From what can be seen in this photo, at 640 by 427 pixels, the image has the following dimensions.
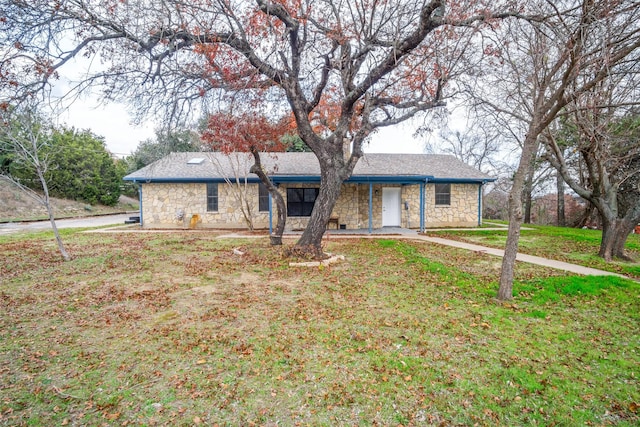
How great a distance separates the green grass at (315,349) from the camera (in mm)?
2541

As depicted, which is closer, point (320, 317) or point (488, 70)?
point (320, 317)

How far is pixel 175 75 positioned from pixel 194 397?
5.94 m

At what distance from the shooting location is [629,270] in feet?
23.4

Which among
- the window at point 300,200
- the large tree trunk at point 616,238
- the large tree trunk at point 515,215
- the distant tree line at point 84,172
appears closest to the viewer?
the large tree trunk at point 515,215

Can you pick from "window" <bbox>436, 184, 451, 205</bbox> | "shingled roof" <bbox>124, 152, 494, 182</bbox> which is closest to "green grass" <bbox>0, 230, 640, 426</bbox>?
"shingled roof" <bbox>124, 152, 494, 182</bbox>

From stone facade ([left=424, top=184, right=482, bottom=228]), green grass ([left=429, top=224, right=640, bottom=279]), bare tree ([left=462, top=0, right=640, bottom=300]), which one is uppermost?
bare tree ([left=462, top=0, right=640, bottom=300])

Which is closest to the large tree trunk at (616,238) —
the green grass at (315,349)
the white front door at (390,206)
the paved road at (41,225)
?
the green grass at (315,349)

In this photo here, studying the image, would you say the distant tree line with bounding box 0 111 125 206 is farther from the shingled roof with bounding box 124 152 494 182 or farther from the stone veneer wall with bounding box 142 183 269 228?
the stone veneer wall with bounding box 142 183 269 228

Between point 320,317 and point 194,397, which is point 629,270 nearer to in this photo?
point 320,317

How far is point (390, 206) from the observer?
15648mm

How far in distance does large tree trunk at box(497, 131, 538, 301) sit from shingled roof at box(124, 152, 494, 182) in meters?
8.23

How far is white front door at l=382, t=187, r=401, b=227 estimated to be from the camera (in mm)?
15562

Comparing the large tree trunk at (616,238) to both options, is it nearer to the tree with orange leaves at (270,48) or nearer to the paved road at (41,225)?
the tree with orange leaves at (270,48)

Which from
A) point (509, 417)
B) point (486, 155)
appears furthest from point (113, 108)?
point (486, 155)
